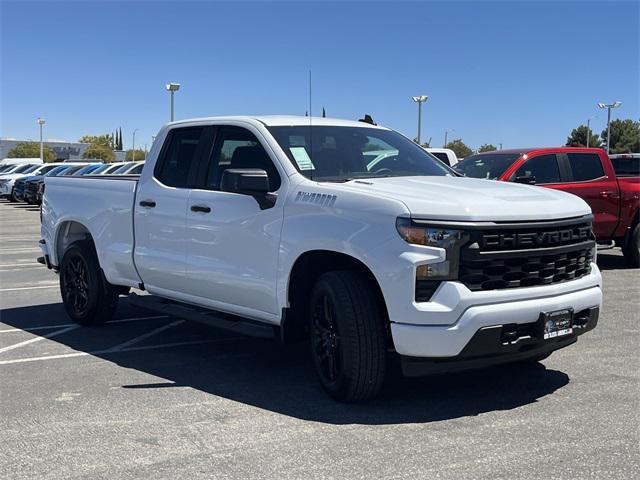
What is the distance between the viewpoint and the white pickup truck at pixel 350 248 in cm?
445

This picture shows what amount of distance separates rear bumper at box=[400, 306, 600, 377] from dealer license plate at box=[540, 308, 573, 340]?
0.04 metres

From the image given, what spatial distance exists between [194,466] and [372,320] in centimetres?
141

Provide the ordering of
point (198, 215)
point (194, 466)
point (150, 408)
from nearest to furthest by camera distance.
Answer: point (194, 466) < point (150, 408) < point (198, 215)

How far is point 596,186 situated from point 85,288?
24.7 ft

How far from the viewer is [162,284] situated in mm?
6516

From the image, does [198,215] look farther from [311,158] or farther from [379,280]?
[379,280]

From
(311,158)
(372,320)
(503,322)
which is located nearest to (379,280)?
(372,320)

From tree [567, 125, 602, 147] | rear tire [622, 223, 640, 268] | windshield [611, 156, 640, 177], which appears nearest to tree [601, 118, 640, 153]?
tree [567, 125, 602, 147]

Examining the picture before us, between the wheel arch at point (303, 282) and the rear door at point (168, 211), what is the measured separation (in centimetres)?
128

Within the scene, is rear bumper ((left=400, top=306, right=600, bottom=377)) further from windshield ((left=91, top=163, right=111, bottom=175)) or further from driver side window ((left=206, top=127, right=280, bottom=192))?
windshield ((left=91, top=163, right=111, bottom=175))

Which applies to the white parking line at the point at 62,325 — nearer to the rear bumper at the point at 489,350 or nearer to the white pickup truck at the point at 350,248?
the white pickup truck at the point at 350,248

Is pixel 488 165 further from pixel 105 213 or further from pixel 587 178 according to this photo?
pixel 105 213

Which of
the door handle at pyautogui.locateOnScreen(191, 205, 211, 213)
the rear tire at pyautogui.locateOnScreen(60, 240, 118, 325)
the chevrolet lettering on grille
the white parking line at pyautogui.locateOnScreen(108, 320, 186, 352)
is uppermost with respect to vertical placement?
the door handle at pyautogui.locateOnScreen(191, 205, 211, 213)

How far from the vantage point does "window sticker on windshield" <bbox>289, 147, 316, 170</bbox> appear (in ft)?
18.0
